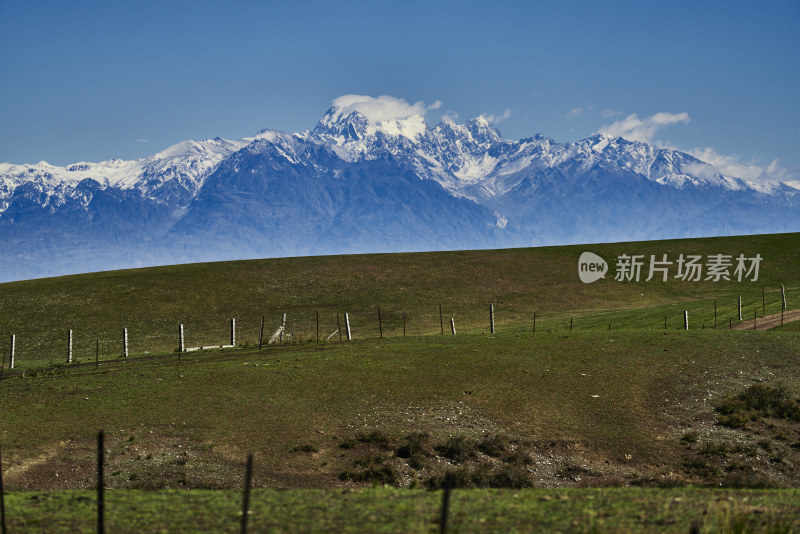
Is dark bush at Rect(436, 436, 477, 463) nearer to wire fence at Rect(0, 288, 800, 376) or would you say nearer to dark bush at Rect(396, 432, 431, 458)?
dark bush at Rect(396, 432, 431, 458)

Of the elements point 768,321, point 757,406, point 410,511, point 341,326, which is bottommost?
point 757,406

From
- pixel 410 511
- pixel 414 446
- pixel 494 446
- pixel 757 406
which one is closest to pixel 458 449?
pixel 494 446

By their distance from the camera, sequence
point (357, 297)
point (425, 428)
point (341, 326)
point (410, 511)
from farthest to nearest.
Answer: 1. point (357, 297)
2. point (341, 326)
3. point (425, 428)
4. point (410, 511)

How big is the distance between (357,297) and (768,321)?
45.7 m

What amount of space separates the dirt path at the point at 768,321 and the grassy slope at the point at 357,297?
286 centimetres

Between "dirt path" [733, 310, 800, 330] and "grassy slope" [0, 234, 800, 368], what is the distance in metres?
2.86

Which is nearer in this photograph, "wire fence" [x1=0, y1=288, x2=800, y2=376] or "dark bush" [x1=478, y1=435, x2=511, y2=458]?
"dark bush" [x1=478, y1=435, x2=511, y2=458]

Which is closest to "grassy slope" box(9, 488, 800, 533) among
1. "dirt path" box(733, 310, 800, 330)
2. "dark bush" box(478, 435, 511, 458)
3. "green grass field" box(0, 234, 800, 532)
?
"green grass field" box(0, 234, 800, 532)

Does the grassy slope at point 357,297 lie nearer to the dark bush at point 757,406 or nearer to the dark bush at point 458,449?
the dark bush at point 757,406

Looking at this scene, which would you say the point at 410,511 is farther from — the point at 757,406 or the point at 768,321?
the point at 768,321

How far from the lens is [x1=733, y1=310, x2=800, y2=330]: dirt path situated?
55.4 metres

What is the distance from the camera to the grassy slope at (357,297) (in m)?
68.6

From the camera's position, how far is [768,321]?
5759 centimetres

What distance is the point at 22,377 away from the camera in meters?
42.0
